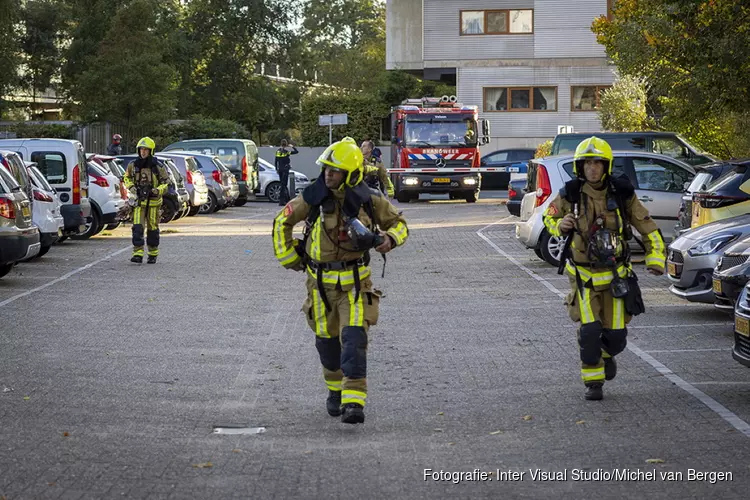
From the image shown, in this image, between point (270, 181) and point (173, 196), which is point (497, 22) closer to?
point (270, 181)

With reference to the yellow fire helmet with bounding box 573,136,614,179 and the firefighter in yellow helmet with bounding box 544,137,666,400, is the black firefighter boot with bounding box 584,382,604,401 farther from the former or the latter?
the yellow fire helmet with bounding box 573,136,614,179

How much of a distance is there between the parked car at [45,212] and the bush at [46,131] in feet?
86.3

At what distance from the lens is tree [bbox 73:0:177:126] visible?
4506cm

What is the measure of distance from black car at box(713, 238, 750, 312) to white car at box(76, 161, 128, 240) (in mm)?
15054

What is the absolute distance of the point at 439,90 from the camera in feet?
231

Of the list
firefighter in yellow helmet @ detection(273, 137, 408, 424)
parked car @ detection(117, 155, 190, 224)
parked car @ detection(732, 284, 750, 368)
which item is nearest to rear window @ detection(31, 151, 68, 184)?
parked car @ detection(117, 155, 190, 224)

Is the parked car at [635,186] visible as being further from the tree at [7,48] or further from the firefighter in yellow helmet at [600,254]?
the tree at [7,48]

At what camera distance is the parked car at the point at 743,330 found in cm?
848

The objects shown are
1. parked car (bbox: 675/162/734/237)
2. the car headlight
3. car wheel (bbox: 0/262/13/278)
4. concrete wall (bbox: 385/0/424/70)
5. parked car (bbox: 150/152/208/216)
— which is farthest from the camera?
concrete wall (bbox: 385/0/424/70)

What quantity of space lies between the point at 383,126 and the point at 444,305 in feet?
145

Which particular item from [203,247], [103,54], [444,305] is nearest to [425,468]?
[444,305]

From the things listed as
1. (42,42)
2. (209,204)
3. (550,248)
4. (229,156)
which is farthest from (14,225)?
(42,42)

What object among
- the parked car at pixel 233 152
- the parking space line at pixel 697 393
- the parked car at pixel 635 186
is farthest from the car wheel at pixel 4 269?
the parked car at pixel 233 152

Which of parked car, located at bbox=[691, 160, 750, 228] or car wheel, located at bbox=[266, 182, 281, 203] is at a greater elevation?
parked car, located at bbox=[691, 160, 750, 228]
